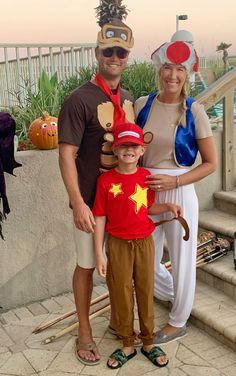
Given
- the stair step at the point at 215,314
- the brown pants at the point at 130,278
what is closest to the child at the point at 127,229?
the brown pants at the point at 130,278

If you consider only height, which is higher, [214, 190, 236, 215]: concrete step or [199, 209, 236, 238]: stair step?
[214, 190, 236, 215]: concrete step

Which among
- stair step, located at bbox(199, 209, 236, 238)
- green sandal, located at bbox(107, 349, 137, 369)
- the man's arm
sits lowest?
green sandal, located at bbox(107, 349, 137, 369)

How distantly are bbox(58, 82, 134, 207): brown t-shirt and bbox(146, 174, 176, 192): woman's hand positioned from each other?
1.03 feet

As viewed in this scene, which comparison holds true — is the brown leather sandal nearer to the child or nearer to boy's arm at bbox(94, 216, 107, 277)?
the child

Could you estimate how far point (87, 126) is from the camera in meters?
2.76

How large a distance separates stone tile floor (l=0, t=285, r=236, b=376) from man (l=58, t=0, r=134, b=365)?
0.65 metres

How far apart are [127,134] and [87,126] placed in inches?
9.7

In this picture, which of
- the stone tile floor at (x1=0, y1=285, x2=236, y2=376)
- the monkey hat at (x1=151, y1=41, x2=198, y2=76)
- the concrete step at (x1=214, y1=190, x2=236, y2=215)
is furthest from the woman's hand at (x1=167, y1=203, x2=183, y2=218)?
the concrete step at (x1=214, y1=190, x2=236, y2=215)

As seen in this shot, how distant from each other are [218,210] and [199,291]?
3.83ft

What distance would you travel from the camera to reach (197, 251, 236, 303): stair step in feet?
11.8

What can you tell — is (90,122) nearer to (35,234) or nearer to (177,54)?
(177,54)

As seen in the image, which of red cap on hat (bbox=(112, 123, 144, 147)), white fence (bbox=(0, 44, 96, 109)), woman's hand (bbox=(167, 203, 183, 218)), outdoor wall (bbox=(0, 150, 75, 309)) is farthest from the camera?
white fence (bbox=(0, 44, 96, 109))

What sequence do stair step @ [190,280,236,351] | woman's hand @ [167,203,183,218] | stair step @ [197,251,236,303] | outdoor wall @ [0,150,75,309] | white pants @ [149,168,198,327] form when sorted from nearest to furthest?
woman's hand @ [167,203,183,218] < white pants @ [149,168,198,327] < stair step @ [190,280,236,351] < stair step @ [197,251,236,303] < outdoor wall @ [0,150,75,309]

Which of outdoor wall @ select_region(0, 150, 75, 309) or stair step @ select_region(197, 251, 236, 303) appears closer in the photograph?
stair step @ select_region(197, 251, 236, 303)
